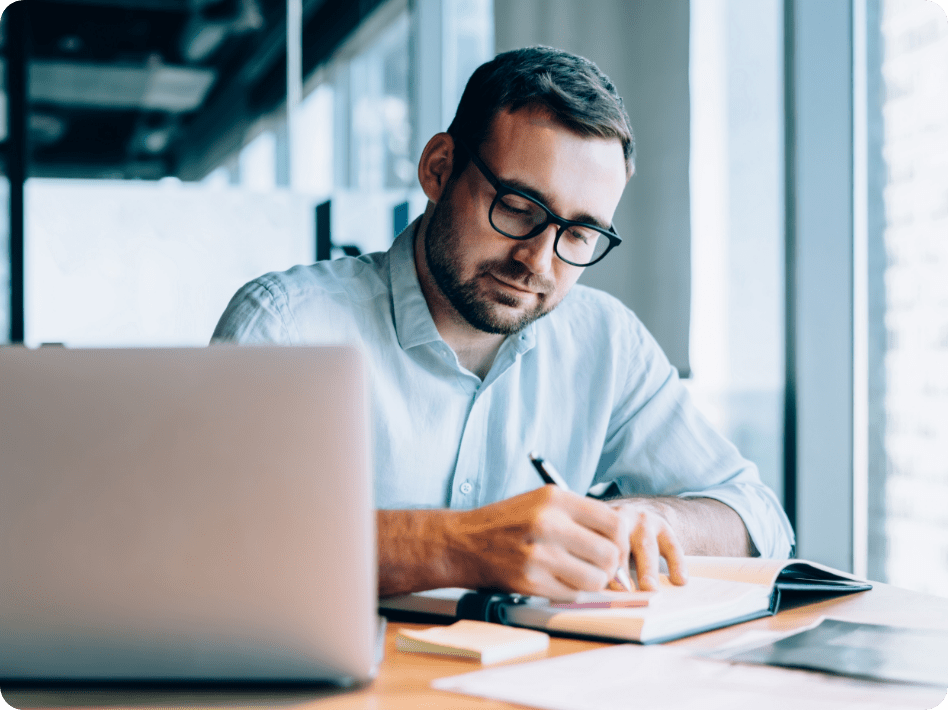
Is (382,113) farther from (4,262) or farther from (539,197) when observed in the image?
(539,197)

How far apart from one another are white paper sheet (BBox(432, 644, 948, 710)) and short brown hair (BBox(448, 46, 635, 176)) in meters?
0.92

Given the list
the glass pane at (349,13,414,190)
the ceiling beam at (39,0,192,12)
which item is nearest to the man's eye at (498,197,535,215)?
the glass pane at (349,13,414,190)

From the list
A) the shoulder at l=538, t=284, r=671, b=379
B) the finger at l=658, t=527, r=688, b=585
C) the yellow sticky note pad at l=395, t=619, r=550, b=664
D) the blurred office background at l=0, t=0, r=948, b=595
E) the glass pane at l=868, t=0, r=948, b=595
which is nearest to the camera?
the yellow sticky note pad at l=395, t=619, r=550, b=664

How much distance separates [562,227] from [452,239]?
212 millimetres

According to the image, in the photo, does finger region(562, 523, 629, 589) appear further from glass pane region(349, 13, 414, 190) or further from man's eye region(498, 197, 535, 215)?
glass pane region(349, 13, 414, 190)

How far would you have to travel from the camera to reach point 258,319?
4.65ft

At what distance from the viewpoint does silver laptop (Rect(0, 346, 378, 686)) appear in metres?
0.64

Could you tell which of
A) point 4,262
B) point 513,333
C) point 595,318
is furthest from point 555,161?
point 4,262

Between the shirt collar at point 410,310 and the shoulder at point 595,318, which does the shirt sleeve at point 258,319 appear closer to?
the shirt collar at point 410,310

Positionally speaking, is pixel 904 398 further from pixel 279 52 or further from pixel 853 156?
pixel 279 52

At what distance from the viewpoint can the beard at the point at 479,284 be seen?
4.83 ft

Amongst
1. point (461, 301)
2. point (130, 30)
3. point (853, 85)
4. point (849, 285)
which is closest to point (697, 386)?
point (849, 285)

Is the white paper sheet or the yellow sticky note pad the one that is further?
the yellow sticky note pad

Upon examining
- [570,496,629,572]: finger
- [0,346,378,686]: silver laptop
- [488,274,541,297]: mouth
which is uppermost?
[488,274,541,297]: mouth
